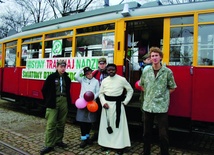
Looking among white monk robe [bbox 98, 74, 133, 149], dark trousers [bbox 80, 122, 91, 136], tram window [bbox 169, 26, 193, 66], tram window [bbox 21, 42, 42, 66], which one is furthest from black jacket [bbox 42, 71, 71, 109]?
tram window [bbox 21, 42, 42, 66]

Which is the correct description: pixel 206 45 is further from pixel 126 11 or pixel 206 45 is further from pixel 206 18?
pixel 126 11

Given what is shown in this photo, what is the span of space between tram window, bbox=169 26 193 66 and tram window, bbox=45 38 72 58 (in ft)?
Answer: 9.81

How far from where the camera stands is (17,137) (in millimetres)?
5820

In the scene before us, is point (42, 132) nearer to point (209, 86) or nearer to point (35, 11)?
point (209, 86)

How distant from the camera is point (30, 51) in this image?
28.3 feet

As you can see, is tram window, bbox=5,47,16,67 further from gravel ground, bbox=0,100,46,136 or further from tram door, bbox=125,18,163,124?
tram door, bbox=125,18,163,124

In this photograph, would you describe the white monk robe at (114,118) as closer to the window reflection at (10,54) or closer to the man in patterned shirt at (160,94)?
the man in patterned shirt at (160,94)

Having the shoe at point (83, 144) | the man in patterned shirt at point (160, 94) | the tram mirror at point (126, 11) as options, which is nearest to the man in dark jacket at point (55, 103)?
the shoe at point (83, 144)

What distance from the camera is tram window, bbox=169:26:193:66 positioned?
16.8ft

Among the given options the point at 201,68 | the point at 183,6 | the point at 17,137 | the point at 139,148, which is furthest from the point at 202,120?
the point at 17,137

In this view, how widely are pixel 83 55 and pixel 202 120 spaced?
3.44 m

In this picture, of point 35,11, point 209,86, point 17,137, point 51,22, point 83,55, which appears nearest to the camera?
A: point 209,86

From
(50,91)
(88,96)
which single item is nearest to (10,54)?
(50,91)

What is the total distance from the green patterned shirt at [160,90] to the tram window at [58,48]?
11.4ft
